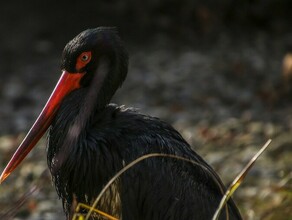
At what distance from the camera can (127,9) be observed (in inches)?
555

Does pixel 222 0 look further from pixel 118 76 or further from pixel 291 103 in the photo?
pixel 118 76

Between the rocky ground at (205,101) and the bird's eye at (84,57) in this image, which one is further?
the rocky ground at (205,101)

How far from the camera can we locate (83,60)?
662 cm

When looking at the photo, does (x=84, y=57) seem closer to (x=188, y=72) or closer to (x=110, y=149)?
(x=110, y=149)

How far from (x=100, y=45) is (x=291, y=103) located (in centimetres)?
588

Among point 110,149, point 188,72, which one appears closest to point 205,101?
point 188,72

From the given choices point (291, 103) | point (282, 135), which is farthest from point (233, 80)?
point (282, 135)

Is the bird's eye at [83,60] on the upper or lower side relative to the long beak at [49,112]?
upper

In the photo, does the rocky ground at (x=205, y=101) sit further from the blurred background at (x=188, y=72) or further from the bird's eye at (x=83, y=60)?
the bird's eye at (x=83, y=60)

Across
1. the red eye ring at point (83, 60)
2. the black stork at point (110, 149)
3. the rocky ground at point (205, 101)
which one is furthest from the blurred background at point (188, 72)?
the red eye ring at point (83, 60)

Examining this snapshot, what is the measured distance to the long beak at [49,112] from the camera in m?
6.69

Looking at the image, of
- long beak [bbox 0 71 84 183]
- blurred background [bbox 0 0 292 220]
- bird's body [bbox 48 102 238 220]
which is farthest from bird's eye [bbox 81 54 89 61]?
blurred background [bbox 0 0 292 220]

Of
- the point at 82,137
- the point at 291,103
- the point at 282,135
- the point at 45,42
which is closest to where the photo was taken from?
the point at 82,137

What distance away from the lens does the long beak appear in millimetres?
6691
